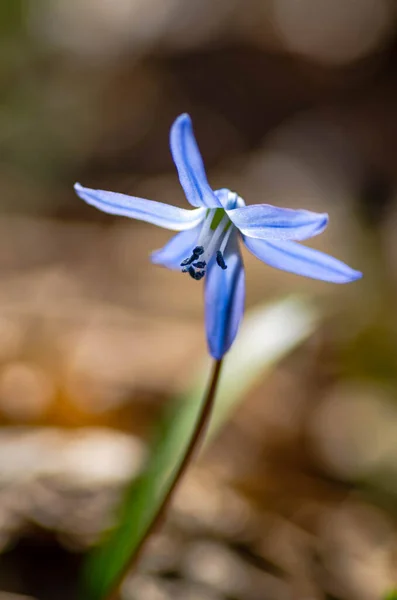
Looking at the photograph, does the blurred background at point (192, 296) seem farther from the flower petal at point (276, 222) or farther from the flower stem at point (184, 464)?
the flower petal at point (276, 222)

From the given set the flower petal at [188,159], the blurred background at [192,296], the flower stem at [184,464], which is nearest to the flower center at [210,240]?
the flower petal at [188,159]

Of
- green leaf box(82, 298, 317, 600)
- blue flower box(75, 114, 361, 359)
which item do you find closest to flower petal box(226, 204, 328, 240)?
blue flower box(75, 114, 361, 359)

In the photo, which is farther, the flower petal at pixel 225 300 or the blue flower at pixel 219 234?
the flower petal at pixel 225 300

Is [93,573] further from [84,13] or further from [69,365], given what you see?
[84,13]

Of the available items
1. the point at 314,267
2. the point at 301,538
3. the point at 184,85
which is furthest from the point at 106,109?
the point at 314,267

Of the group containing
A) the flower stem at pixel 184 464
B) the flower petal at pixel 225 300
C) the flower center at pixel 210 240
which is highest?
the flower center at pixel 210 240

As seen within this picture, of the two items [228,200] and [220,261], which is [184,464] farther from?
[228,200]
